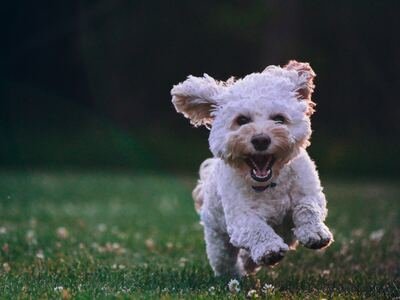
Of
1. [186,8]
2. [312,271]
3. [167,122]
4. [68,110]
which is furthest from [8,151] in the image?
[312,271]

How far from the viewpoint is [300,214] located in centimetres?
597

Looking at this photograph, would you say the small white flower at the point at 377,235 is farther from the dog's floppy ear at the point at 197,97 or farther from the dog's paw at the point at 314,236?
the dog's paw at the point at 314,236

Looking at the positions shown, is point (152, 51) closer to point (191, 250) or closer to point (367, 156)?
point (367, 156)

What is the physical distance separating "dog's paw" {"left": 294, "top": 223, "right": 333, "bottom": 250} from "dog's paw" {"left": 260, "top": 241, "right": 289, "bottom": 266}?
22cm

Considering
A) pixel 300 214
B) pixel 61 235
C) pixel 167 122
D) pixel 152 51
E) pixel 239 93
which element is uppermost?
pixel 152 51

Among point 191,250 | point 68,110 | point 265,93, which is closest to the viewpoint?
point 265,93

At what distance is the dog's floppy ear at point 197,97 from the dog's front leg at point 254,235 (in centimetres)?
73

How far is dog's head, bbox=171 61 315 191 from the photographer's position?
5680 mm

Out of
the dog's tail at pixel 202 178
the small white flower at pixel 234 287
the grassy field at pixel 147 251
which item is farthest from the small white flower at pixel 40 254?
the small white flower at pixel 234 287

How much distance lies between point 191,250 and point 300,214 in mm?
3421

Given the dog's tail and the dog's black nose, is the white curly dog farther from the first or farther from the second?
the dog's tail

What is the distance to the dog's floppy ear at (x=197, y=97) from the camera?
6305 mm

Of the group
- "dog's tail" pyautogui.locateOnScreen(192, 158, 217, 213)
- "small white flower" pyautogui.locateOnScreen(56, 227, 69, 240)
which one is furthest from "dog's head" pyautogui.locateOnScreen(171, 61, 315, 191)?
"small white flower" pyautogui.locateOnScreen(56, 227, 69, 240)

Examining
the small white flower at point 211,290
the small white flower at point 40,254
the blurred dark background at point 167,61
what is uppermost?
the blurred dark background at point 167,61
